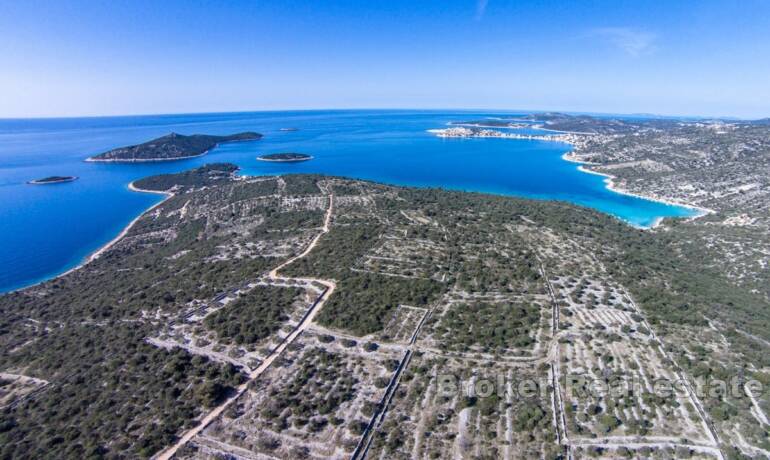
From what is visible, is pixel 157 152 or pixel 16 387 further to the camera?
pixel 157 152

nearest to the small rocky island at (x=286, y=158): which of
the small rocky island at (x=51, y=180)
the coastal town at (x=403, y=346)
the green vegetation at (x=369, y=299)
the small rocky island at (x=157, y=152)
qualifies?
the small rocky island at (x=157, y=152)

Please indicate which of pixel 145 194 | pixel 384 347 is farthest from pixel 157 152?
pixel 384 347

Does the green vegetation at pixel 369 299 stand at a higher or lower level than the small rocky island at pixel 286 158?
lower

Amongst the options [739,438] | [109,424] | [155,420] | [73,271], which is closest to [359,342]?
[155,420]

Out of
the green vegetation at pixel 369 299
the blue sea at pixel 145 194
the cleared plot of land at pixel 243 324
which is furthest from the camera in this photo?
the blue sea at pixel 145 194

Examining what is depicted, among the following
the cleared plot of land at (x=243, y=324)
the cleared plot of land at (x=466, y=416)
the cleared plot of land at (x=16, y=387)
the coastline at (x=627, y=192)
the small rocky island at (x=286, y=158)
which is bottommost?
the cleared plot of land at (x=16, y=387)

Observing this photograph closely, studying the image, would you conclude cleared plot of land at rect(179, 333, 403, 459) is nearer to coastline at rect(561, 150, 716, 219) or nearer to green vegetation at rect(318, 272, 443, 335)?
green vegetation at rect(318, 272, 443, 335)

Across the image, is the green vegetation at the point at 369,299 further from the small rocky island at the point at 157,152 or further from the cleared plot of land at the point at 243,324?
the small rocky island at the point at 157,152

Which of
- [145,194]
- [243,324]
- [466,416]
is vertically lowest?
[466,416]

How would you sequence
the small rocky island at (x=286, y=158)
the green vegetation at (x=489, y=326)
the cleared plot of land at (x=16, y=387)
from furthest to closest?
the small rocky island at (x=286, y=158) → the green vegetation at (x=489, y=326) → the cleared plot of land at (x=16, y=387)

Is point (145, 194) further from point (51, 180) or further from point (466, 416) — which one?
point (466, 416)

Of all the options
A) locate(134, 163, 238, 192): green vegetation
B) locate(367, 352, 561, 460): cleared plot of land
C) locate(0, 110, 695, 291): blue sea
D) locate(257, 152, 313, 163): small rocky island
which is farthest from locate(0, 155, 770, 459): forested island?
locate(257, 152, 313, 163): small rocky island

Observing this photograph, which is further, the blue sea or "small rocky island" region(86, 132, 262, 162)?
"small rocky island" region(86, 132, 262, 162)
